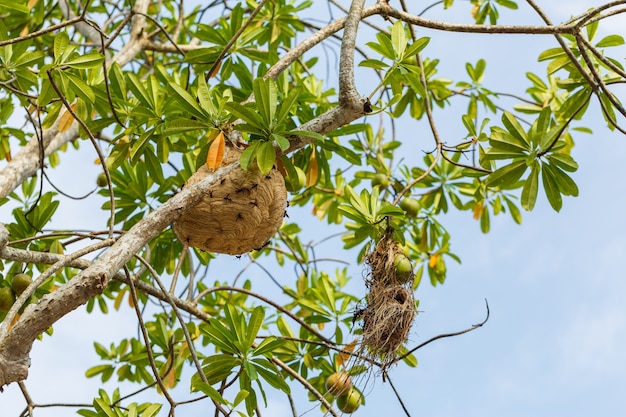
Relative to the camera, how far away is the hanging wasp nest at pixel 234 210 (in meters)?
2.38

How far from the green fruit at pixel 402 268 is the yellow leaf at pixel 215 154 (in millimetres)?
701

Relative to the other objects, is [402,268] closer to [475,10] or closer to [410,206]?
[410,206]

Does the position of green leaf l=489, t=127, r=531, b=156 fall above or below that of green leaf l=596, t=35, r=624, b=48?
below

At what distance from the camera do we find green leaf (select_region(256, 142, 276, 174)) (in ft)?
7.41

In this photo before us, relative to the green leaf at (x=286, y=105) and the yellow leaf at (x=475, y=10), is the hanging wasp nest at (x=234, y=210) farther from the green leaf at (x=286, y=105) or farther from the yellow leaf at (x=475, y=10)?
the yellow leaf at (x=475, y=10)

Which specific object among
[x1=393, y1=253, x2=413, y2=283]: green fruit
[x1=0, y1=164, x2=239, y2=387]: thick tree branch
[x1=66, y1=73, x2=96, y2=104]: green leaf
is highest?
[x1=66, y1=73, x2=96, y2=104]: green leaf

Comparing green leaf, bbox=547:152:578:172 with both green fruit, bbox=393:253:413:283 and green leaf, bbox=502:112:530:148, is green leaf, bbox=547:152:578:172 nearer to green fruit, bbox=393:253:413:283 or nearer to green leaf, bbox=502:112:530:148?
green leaf, bbox=502:112:530:148

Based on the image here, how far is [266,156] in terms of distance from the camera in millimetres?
2287

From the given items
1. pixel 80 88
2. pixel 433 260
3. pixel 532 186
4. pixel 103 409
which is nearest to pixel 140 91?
pixel 80 88

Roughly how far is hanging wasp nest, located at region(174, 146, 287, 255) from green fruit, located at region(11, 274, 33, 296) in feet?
2.34

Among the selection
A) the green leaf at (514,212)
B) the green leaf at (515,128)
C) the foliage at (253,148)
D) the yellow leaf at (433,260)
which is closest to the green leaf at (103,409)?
the foliage at (253,148)

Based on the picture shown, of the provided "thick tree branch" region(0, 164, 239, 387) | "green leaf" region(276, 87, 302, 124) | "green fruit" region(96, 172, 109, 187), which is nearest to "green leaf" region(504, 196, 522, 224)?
"green fruit" region(96, 172, 109, 187)

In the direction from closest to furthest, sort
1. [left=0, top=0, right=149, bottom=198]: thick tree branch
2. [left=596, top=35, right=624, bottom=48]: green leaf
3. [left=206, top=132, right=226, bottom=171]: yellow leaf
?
[left=206, top=132, right=226, bottom=171]: yellow leaf, [left=596, top=35, right=624, bottom=48]: green leaf, [left=0, top=0, right=149, bottom=198]: thick tree branch

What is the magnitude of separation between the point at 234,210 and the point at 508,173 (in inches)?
41.3
